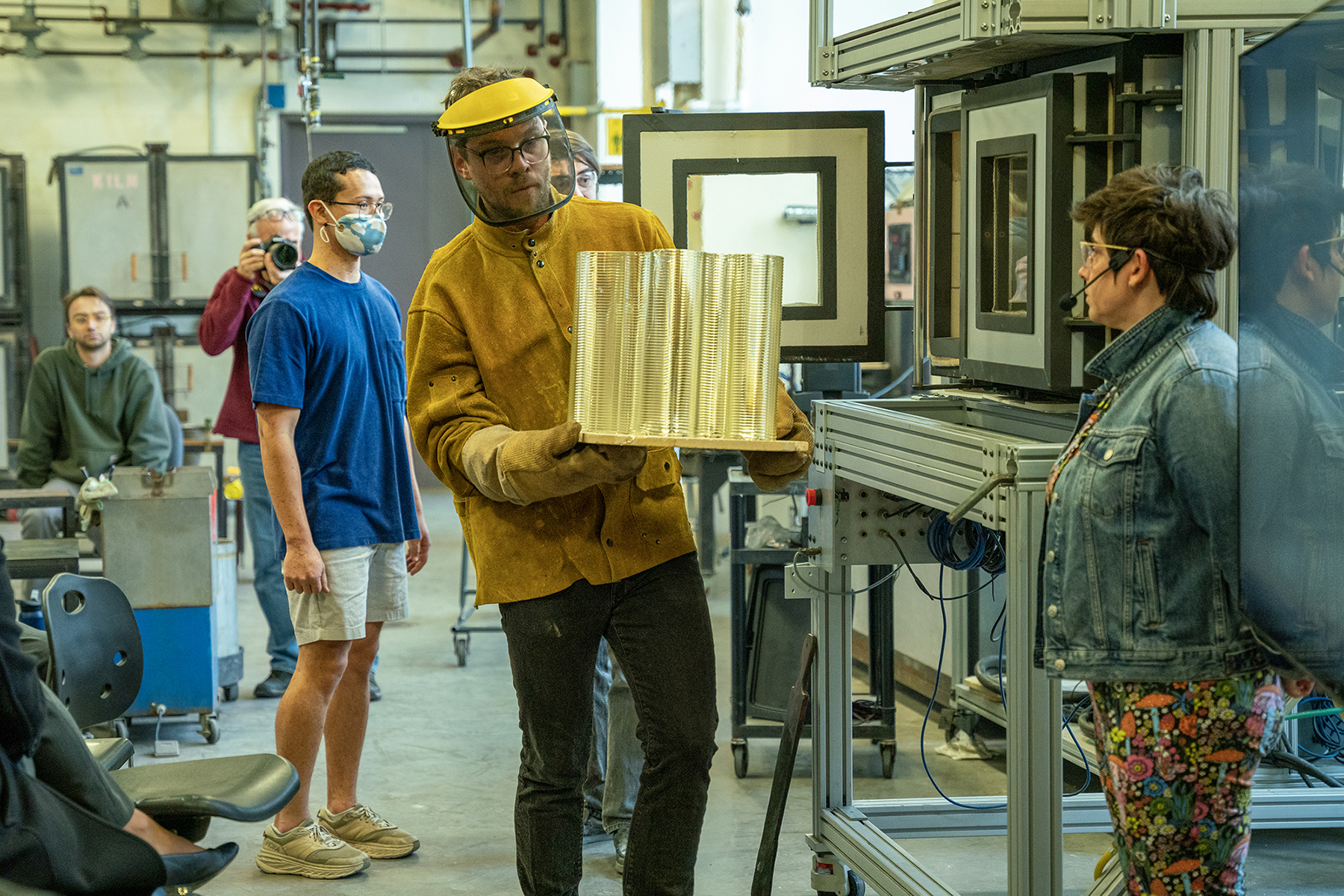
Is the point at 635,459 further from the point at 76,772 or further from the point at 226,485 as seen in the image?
the point at 226,485

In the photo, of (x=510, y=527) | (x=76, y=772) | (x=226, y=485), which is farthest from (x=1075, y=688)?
(x=226, y=485)

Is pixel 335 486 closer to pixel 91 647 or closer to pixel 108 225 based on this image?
pixel 91 647

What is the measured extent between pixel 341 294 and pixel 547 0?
20.8 feet

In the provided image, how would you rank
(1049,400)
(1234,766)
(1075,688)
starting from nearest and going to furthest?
(1234,766), (1049,400), (1075,688)

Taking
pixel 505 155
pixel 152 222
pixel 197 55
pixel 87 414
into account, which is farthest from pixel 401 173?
pixel 505 155

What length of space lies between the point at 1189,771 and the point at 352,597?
5.77ft

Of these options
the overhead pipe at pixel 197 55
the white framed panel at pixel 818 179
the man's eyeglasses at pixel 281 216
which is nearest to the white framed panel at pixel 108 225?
the overhead pipe at pixel 197 55

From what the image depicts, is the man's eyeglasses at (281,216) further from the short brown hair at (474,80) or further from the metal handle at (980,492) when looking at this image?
the metal handle at (980,492)

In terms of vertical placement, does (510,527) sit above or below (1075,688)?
above

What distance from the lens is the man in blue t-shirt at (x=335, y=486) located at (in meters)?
2.82

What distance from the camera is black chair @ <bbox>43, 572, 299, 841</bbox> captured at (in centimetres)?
171

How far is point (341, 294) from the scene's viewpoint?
2969mm

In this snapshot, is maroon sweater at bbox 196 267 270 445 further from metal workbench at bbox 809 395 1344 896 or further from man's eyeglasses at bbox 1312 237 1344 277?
man's eyeglasses at bbox 1312 237 1344 277

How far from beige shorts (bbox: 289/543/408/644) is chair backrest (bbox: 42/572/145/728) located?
44 cm
